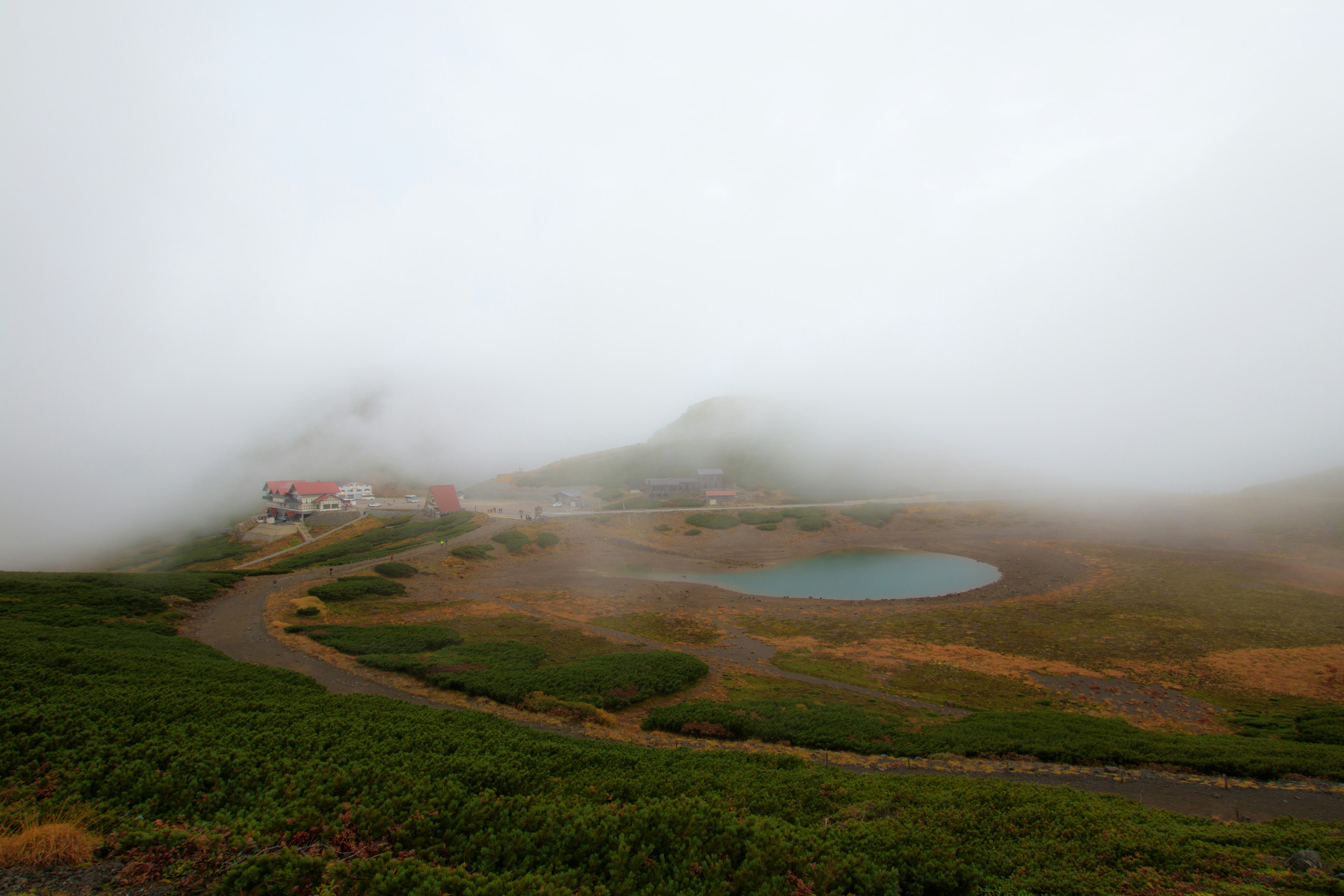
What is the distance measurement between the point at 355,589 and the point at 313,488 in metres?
58.7

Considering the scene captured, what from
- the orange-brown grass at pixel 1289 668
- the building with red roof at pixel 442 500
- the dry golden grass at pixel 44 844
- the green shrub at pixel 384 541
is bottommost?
the orange-brown grass at pixel 1289 668

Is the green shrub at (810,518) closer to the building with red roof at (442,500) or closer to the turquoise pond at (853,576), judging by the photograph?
the turquoise pond at (853,576)

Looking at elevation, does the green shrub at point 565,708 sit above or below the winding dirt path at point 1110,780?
above

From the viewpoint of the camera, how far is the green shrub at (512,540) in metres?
59.4

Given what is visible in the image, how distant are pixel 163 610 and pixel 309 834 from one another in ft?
119

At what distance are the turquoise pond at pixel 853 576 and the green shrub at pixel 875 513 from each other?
535 inches

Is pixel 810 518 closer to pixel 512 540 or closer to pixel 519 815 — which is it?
pixel 512 540

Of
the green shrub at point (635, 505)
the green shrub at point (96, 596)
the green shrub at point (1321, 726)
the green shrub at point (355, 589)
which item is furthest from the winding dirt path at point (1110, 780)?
the green shrub at point (635, 505)

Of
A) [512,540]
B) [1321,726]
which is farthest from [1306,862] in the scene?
[512,540]

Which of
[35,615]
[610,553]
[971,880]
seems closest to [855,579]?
[610,553]

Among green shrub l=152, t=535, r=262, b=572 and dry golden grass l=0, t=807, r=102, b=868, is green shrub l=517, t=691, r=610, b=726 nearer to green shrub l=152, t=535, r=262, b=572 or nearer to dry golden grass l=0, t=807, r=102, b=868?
dry golden grass l=0, t=807, r=102, b=868

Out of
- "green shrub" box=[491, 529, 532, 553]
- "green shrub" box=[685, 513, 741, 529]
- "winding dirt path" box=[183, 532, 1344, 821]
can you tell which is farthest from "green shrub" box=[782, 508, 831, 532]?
"winding dirt path" box=[183, 532, 1344, 821]

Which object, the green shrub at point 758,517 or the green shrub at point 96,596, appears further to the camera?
the green shrub at point 758,517

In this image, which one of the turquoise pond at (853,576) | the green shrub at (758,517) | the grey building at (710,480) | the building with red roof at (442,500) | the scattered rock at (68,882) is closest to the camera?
the scattered rock at (68,882)
